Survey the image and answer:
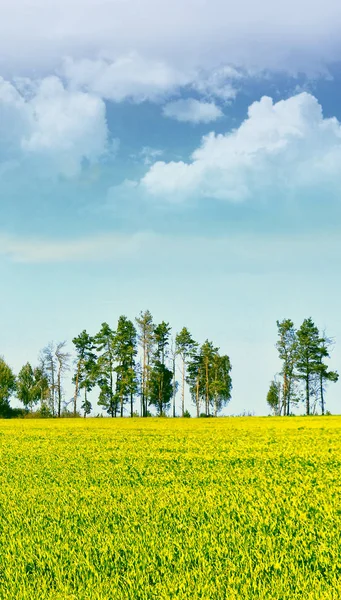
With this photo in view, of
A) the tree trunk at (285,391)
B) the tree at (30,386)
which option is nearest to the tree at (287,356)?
the tree trunk at (285,391)

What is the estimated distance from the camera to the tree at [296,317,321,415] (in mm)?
80375

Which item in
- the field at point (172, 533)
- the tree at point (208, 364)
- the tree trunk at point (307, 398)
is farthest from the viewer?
the tree at point (208, 364)

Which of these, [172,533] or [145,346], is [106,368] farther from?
[172,533]

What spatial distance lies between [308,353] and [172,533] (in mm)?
77116

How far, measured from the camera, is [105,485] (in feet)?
36.8

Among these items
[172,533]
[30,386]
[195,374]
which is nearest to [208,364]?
[195,374]

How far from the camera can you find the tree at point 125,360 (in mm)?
80250

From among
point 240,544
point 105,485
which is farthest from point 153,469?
point 240,544

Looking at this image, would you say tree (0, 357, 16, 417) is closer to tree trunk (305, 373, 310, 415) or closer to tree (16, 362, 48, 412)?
tree (16, 362, 48, 412)

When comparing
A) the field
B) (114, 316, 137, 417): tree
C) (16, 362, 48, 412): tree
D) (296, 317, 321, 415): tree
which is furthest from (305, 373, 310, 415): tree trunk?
the field

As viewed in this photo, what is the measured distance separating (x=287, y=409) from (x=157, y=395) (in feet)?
63.8

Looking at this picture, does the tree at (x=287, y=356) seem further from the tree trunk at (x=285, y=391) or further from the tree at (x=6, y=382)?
the tree at (x=6, y=382)

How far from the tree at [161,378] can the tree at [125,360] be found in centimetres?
307

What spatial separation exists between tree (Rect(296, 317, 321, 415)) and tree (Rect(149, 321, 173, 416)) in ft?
63.4
